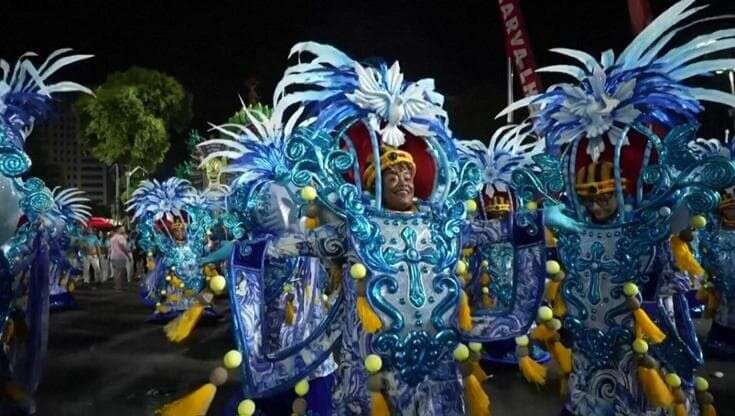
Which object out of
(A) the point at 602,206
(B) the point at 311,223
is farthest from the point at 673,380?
(B) the point at 311,223

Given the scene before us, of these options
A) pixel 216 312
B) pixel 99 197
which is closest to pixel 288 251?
pixel 216 312

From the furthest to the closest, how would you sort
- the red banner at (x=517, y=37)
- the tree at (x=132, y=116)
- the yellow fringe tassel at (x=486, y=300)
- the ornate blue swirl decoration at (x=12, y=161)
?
1. the tree at (x=132, y=116)
2. the red banner at (x=517, y=37)
3. the yellow fringe tassel at (x=486, y=300)
4. the ornate blue swirl decoration at (x=12, y=161)

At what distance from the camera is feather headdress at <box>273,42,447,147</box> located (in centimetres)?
316

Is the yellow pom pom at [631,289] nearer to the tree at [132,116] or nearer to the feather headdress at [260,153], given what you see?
the feather headdress at [260,153]

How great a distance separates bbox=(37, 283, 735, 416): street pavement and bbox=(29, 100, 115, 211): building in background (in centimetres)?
2194

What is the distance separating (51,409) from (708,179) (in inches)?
186

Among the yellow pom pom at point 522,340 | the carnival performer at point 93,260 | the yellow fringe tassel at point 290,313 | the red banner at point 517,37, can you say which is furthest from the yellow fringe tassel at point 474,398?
the carnival performer at point 93,260

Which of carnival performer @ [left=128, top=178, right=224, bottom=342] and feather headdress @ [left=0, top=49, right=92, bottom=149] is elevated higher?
feather headdress @ [left=0, top=49, right=92, bottom=149]

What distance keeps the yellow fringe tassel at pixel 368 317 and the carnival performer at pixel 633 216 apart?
31.8 inches

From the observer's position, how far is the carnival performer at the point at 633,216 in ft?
10.6

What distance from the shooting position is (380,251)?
2.99m

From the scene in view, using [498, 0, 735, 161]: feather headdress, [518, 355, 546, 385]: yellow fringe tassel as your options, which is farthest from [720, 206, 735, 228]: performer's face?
[518, 355, 546, 385]: yellow fringe tassel

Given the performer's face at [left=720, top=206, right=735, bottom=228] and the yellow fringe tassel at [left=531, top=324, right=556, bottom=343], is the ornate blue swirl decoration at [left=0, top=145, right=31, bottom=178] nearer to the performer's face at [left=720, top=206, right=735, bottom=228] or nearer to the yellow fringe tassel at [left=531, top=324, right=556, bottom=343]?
the yellow fringe tassel at [left=531, top=324, right=556, bottom=343]

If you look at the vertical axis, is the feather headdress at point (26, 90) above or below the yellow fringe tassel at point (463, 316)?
above
